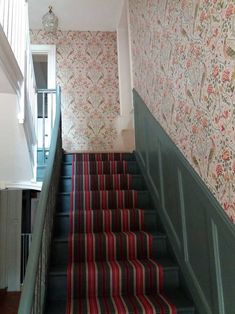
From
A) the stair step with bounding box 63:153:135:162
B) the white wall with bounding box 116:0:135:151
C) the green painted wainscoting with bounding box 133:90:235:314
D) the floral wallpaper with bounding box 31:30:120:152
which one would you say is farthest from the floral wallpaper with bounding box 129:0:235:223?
the floral wallpaper with bounding box 31:30:120:152

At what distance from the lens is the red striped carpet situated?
2.21 m

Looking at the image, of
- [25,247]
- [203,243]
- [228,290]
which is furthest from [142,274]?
[25,247]

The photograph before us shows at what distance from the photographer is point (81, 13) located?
227 inches

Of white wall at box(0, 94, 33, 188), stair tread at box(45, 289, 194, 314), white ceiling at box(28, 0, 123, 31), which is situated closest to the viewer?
stair tread at box(45, 289, 194, 314)

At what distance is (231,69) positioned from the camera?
164 centimetres

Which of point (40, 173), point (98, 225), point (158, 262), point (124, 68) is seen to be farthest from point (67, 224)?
point (124, 68)

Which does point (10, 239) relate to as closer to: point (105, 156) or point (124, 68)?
point (105, 156)

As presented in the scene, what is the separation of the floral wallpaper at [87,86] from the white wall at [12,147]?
79.9 inches

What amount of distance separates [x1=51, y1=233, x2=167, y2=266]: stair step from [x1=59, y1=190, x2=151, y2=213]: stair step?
0.65m

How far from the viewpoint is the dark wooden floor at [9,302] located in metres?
5.85

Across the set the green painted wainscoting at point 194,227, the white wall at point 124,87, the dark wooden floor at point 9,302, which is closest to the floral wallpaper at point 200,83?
the green painted wainscoting at point 194,227

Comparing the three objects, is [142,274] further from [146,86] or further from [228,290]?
[146,86]

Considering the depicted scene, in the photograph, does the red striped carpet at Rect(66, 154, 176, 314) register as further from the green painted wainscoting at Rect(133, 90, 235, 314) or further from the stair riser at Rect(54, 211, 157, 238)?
the green painted wainscoting at Rect(133, 90, 235, 314)

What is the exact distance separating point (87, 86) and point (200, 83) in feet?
13.8
